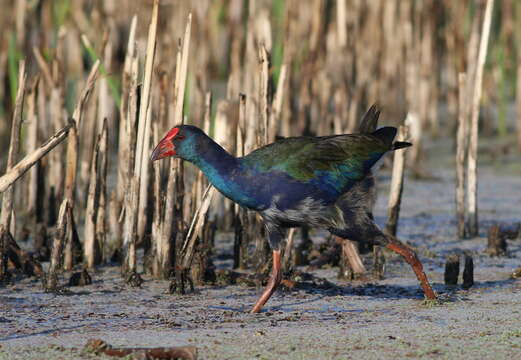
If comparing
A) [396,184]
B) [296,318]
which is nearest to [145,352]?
[296,318]

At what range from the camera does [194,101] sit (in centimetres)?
763

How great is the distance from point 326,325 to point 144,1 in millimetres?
5867

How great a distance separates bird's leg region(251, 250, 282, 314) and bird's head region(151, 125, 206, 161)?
62 centimetres

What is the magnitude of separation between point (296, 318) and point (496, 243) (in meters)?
1.77

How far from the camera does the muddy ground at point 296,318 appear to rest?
137 inches

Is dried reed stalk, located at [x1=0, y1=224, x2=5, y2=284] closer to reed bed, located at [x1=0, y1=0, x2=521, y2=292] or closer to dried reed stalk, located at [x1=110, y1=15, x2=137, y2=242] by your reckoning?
reed bed, located at [x1=0, y1=0, x2=521, y2=292]

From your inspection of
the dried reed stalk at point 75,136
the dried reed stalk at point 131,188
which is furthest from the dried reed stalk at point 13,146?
the dried reed stalk at point 131,188

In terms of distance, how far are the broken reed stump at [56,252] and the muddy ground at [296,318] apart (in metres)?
0.06

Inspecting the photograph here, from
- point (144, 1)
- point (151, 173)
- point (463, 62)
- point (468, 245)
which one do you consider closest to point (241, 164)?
point (151, 173)

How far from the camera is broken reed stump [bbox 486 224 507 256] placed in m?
5.35

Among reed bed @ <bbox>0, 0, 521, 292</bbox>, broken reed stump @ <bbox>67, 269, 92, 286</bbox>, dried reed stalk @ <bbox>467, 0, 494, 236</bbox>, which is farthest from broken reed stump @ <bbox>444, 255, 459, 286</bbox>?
broken reed stump @ <bbox>67, 269, 92, 286</bbox>

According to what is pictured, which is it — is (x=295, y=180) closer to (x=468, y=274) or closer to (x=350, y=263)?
(x=350, y=263)

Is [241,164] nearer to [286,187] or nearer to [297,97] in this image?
[286,187]

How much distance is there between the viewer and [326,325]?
12.6 ft
